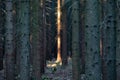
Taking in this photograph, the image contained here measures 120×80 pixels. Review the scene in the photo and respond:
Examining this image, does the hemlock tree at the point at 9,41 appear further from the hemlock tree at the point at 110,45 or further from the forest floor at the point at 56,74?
the hemlock tree at the point at 110,45

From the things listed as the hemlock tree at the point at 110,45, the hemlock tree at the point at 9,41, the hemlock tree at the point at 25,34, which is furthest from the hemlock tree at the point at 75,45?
the hemlock tree at the point at 25,34

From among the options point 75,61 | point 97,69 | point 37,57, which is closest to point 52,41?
point 37,57

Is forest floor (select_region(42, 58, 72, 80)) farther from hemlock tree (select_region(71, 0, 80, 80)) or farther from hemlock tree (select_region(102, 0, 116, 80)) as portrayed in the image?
hemlock tree (select_region(102, 0, 116, 80))

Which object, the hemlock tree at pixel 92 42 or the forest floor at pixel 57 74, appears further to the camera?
the forest floor at pixel 57 74

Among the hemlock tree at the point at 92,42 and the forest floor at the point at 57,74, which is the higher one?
the hemlock tree at the point at 92,42

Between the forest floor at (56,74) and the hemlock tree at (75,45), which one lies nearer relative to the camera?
the hemlock tree at (75,45)

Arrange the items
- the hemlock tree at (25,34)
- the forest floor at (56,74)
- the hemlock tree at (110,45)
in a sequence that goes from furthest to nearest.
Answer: the forest floor at (56,74) < the hemlock tree at (110,45) < the hemlock tree at (25,34)

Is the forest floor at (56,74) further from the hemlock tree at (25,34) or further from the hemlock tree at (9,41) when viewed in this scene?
the hemlock tree at (25,34)

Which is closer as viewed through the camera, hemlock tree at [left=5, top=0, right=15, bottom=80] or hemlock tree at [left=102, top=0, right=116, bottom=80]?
hemlock tree at [left=102, top=0, right=116, bottom=80]

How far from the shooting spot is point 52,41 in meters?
37.4

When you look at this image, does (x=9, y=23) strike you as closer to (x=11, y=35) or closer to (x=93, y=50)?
(x=11, y=35)

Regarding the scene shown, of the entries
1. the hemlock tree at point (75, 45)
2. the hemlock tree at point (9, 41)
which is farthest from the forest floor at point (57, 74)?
the hemlock tree at point (75, 45)

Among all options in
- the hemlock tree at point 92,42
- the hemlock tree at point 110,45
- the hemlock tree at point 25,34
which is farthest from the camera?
the hemlock tree at point 110,45

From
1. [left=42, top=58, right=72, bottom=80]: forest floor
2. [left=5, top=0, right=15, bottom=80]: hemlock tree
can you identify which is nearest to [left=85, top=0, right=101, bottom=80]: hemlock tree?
[left=5, top=0, right=15, bottom=80]: hemlock tree
